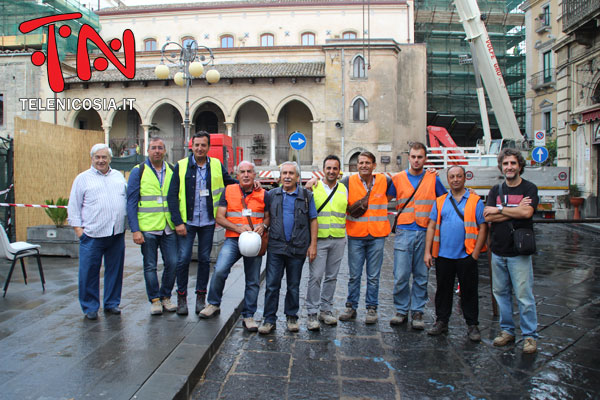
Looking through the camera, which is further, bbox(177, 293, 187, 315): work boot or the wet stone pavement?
bbox(177, 293, 187, 315): work boot

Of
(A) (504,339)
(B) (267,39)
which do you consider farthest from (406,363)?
(B) (267,39)

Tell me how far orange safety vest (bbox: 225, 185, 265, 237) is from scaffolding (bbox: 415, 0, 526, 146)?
32863 mm

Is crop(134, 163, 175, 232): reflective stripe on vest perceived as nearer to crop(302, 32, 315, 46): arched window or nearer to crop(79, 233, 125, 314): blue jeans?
crop(79, 233, 125, 314): blue jeans

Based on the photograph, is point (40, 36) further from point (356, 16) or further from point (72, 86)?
point (356, 16)

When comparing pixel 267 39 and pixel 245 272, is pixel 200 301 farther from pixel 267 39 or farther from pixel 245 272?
pixel 267 39

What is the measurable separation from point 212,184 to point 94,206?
4.23ft

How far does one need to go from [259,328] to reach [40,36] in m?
32.6

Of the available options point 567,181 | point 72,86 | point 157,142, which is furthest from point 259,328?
point 72,86

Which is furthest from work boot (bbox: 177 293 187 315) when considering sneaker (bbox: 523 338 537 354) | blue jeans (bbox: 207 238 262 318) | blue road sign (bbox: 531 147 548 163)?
blue road sign (bbox: 531 147 548 163)

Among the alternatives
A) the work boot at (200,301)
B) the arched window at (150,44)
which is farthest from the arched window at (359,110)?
the work boot at (200,301)

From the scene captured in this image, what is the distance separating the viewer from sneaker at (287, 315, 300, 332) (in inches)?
190

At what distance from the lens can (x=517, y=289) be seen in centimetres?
439

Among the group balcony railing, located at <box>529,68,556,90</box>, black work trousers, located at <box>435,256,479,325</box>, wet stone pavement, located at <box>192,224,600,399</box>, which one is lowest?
wet stone pavement, located at <box>192,224,600,399</box>

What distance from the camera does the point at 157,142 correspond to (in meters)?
5.18
